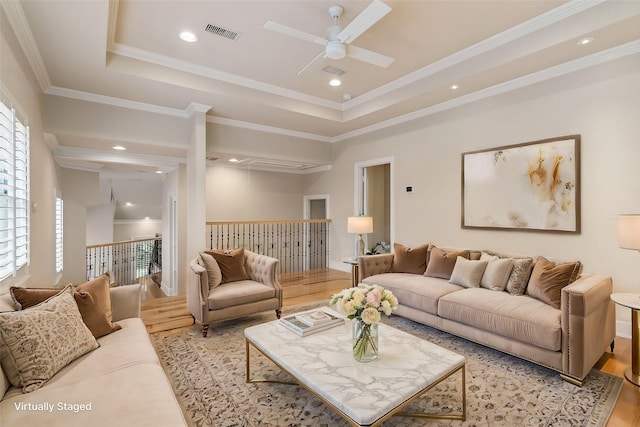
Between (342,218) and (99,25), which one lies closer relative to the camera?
(99,25)

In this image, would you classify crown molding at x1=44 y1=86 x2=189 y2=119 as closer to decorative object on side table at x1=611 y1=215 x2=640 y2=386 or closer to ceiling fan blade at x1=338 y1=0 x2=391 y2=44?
ceiling fan blade at x1=338 y1=0 x2=391 y2=44

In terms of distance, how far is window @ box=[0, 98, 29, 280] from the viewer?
7.39 ft

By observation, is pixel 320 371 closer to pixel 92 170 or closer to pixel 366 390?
pixel 366 390

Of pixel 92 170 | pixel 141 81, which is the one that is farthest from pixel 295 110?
pixel 92 170

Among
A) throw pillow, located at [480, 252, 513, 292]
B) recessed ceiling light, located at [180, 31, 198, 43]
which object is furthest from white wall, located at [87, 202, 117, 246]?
throw pillow, located at [480, 252, 513, 292]

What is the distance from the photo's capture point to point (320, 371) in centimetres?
193

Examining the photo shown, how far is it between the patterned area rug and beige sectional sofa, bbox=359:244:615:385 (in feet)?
0.48

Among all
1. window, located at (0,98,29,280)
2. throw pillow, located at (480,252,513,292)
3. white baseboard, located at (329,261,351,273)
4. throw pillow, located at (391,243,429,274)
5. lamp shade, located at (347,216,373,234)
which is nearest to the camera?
window, located at (0,98,29,280)

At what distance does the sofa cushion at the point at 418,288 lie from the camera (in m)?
3.40

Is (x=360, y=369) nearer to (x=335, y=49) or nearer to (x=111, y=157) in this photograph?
(x=335, y=49)

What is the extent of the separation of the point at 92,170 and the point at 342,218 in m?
5.44

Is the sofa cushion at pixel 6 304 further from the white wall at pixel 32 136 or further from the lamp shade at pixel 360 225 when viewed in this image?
the lamp shade at pixel 360 225

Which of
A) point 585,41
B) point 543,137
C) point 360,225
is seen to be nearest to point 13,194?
point 360,225

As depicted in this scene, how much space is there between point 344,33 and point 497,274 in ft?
9.37
